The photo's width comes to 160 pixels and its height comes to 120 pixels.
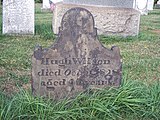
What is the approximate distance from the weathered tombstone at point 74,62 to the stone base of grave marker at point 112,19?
4350 millimetres

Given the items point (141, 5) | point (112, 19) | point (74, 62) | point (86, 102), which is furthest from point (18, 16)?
point (141, 5)

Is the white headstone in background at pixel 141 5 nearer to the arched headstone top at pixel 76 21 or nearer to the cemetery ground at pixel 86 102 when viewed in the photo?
the cemetery ground at pixel 86 102

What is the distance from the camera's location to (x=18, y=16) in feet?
25.4

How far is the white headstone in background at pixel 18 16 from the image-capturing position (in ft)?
25.2

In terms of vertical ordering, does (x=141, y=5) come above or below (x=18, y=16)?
above

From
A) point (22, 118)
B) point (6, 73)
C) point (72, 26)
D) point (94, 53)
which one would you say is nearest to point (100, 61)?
point (94, 53)

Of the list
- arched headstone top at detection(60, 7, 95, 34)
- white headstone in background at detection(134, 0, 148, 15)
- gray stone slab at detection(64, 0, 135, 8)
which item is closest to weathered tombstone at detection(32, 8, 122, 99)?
arched headstone top at detection(60, 7, 95, 34)

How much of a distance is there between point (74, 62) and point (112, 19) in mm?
4621

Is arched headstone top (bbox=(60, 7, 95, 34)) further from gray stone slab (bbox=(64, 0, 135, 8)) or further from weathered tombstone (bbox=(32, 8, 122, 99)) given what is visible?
gray stone slab (bbox=(64, 0, 135, 8))

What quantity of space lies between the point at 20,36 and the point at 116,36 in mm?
2248

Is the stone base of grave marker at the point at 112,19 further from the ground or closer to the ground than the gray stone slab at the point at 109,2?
closer to the ground

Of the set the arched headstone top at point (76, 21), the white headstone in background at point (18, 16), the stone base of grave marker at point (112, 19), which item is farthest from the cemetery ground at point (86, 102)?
the stone base of grave marker at point (112, 19)

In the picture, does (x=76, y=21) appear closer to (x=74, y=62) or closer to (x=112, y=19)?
→ (x=74, y=62)

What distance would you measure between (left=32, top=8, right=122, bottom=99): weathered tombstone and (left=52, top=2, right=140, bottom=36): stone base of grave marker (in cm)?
435
